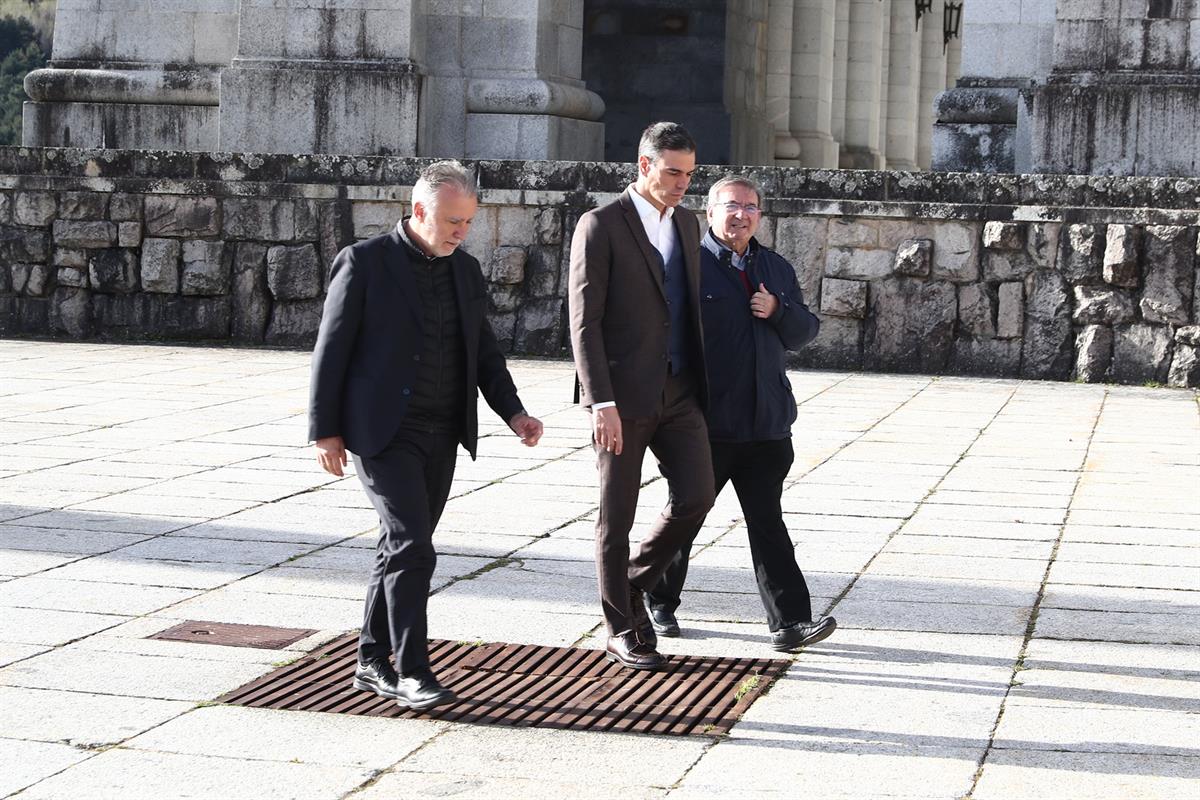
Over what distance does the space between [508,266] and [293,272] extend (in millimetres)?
1733

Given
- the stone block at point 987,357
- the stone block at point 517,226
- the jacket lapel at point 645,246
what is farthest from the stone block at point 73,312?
the jacket lapel at point 645,246

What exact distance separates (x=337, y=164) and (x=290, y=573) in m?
8.52

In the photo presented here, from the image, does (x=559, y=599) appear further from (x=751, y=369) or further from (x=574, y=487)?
(x=574, y=487)

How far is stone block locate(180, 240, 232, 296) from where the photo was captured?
50.2ft

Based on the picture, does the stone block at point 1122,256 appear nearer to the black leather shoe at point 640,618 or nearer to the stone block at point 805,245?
the stone block at point 805,245

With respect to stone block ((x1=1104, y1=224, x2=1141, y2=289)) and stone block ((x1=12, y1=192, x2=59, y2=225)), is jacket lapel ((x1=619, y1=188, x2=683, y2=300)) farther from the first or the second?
stone block ((x1=12, y1=192, x2=59, y2=225))

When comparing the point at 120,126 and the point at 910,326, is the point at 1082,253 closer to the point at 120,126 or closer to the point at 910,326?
the point at 910,326

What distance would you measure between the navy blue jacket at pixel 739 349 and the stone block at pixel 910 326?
8.06m

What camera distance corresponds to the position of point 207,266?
1530 cm

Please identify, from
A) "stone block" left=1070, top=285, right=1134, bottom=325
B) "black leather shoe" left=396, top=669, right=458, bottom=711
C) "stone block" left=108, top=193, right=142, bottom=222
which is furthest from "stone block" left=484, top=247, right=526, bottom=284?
"black leather shoe" left=396, top=669, right=458, bottom=711

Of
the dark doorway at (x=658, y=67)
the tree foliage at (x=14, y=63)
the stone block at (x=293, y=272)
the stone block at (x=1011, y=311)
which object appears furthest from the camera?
the tree foliage at (x=14, y=63)

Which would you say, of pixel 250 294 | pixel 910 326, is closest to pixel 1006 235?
pixel 910 326

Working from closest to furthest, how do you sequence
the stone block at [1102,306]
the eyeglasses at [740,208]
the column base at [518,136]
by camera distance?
the eyeglasses at [740,208]
the stone block at [1102,306]
the column base at [518,136]

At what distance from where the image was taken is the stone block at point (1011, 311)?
13.7 m
